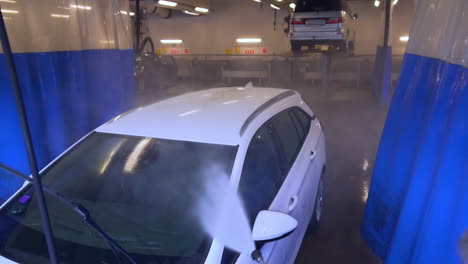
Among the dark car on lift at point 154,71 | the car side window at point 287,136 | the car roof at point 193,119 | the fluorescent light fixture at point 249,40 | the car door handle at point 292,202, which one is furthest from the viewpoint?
the fluorescent light fixture at point 249,40

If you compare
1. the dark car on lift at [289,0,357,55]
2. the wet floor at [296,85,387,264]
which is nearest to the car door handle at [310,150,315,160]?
the wet floor at [296,85,387,264]

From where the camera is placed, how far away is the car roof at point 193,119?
226 centimetres

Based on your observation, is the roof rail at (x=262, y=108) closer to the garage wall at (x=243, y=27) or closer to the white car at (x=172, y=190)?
the white car at (x=172, y=190)

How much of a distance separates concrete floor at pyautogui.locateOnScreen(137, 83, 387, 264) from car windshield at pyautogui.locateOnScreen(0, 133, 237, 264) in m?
1.57

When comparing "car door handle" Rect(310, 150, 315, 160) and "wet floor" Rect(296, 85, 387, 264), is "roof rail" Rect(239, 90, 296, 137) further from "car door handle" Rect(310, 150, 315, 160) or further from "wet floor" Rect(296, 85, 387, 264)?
"wet floor" Rect(296, 85, 387, 264)

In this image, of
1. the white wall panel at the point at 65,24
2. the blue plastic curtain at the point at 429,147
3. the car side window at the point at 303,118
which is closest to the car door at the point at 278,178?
the car side window at the point at 303,118

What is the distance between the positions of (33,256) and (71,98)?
249 cm

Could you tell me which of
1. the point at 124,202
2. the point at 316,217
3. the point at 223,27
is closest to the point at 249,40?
the point at 223,27

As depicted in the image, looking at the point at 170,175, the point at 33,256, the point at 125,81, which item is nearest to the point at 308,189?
the point at 170,175

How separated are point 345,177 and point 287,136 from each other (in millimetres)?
2337

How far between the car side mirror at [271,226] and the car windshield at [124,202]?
29 cm

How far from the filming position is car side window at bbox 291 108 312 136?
342 cm

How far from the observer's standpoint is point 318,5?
34.9ft

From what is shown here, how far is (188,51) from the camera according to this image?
19562mm
